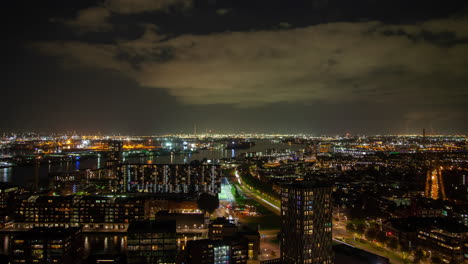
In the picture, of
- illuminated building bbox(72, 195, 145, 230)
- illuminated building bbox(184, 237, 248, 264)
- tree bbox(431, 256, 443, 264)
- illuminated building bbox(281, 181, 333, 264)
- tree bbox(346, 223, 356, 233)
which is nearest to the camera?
illuminated building bbox(281, 181, 333, 264)

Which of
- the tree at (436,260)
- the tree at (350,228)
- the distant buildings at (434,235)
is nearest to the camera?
the tree at (436,260)

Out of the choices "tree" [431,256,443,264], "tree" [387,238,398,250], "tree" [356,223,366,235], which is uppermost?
"tree" [356,223,366,235]

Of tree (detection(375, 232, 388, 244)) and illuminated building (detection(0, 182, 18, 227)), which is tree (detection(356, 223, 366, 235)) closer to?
tree (detection(375, 232, 388, 244))

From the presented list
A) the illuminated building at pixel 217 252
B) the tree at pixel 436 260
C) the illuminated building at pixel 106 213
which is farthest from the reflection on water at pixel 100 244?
the tree at pixel 436 260

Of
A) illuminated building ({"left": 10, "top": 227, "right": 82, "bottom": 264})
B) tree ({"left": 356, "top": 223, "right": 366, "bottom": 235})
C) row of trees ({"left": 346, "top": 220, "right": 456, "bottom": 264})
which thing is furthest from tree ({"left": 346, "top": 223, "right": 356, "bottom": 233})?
illuminated building ({"left": 10, "top": 227, "right": 82, "bottom": 264})

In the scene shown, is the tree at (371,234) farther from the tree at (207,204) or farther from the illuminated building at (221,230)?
the tree at (207,204)

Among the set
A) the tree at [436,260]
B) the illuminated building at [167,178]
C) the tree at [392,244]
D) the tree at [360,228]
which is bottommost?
the tree at [436,260]

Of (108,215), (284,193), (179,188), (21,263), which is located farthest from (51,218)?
(284,193)
